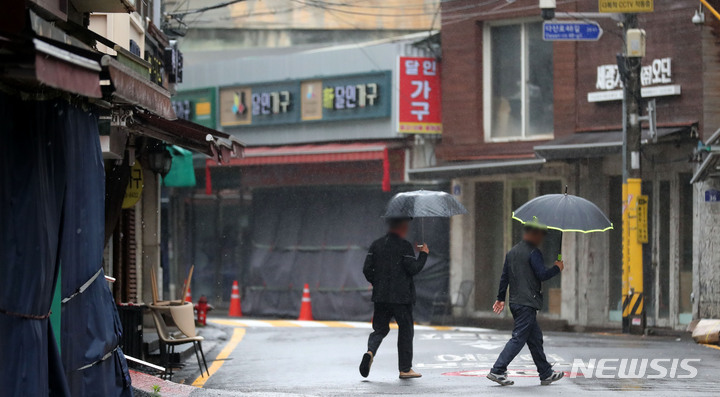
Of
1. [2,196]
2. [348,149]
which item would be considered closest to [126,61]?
[2,196]

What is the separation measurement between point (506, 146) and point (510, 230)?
6.15 feet

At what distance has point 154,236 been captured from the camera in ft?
67.7

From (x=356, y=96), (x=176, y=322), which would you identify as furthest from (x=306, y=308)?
(x=176, y=322)

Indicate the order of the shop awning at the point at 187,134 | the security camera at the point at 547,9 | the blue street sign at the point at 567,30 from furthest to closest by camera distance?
the security camera at the point at 547,9
the blue street sign at the point at 567,30
the shop awning at the point at 187,134

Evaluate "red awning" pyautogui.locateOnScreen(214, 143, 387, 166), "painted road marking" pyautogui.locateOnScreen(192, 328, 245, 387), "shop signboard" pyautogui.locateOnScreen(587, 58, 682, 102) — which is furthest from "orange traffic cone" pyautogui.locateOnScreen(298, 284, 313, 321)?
"shop signboard" pyautogui.locateOnScreen(587, 58, 682, 102)

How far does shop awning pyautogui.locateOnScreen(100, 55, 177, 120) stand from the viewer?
789 centimetres

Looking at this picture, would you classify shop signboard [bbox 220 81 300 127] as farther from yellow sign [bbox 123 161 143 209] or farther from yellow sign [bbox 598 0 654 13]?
yellow sign [bbox 123 161 143 209]

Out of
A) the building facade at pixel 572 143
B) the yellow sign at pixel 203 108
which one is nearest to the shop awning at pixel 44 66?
the building facade at pixel 572 143

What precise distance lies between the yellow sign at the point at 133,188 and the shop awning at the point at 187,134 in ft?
5.05

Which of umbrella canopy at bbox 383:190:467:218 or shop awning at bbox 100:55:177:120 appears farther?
umbrella canopy at bbox 383:190:467:218

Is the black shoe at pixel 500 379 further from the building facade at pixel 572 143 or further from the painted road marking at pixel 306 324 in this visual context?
the painted road marking at pixel 306 324

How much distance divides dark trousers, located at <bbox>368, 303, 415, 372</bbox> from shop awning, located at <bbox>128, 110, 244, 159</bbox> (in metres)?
3.52

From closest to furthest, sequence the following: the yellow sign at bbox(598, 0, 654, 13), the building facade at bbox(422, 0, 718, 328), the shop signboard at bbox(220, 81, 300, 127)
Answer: the yellow sign at bbox(598, 0, 654, 13), the building facade at bbox(422, 0, 718, 328), the shop signboard at bbox(220, 81, 300, 127)

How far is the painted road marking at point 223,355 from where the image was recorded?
45.4 ft
